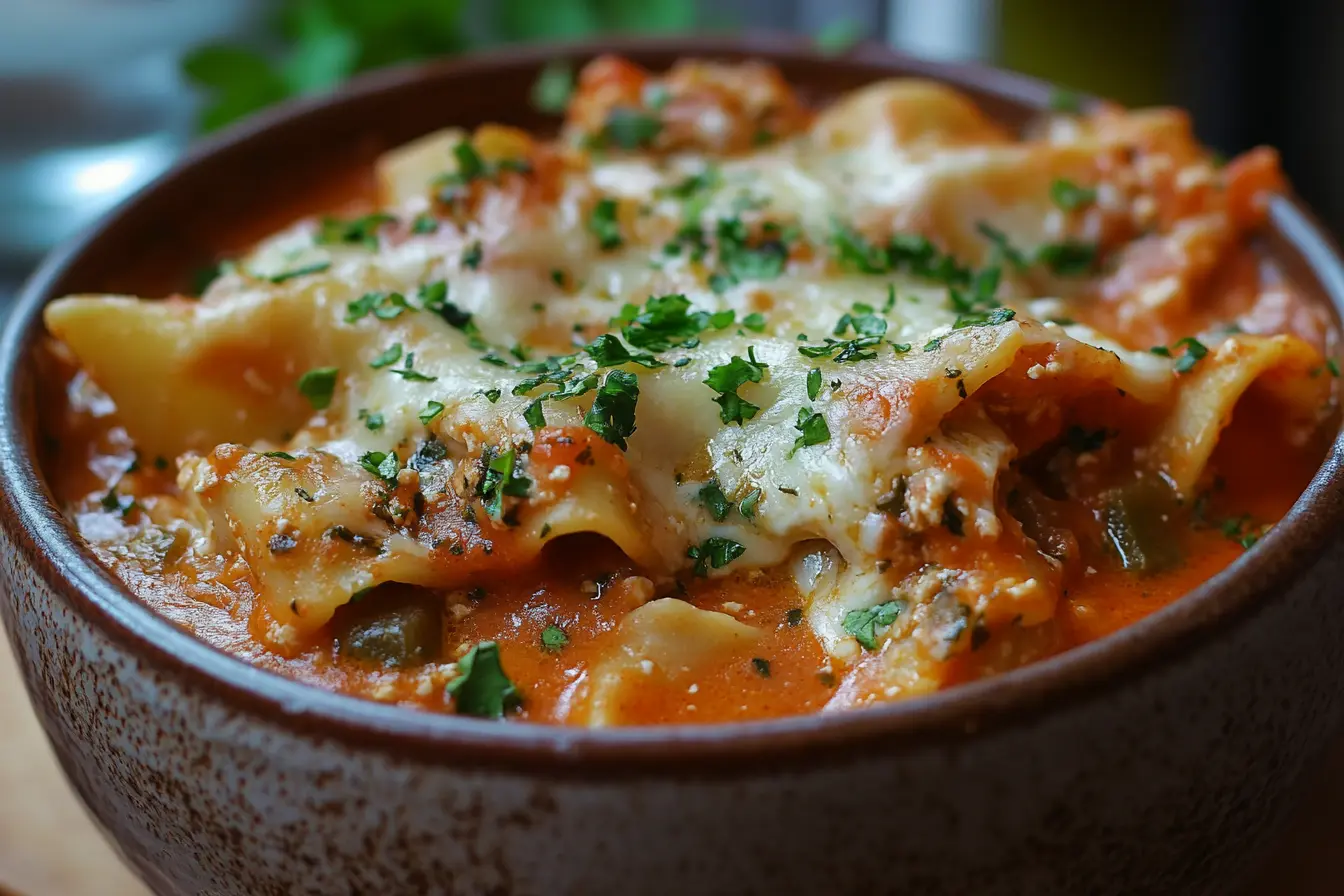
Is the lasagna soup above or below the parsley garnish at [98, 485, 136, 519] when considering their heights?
above

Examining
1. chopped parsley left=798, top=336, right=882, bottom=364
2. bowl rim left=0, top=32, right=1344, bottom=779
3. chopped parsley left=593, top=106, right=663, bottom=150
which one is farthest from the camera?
chopped parsley left=593, top=106, right=663, bottom=150

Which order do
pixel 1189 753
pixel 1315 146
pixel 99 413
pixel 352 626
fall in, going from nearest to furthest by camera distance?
pixel 1189 753
pixel 352 626
pixel 99 413
pixel 1315 146

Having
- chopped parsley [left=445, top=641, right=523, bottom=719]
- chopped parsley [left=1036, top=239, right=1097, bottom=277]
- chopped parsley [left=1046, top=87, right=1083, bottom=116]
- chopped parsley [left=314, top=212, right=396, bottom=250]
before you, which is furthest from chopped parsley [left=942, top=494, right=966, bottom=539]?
chopped parsley [left=1046, top=87, right=1083, bottom=116]

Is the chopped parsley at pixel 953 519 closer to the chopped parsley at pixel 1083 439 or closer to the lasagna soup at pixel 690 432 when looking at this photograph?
A: the lasagna soup at pixel 690 432

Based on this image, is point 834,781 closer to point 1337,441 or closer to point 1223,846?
point 1223,846

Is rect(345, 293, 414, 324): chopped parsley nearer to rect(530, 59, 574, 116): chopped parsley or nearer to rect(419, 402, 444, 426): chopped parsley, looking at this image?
rect(419, 402, 444, 426): chopped parsley

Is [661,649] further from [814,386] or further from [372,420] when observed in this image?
[372,420]

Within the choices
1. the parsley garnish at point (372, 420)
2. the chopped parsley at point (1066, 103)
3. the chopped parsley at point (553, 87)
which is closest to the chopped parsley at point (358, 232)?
the parsley garnish at point (372, 420)

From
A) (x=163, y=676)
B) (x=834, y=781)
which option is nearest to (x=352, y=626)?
(x=163, y=676)
